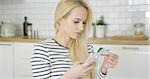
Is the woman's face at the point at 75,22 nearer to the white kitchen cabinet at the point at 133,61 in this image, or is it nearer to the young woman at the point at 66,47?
the young woman at the point at 66,47

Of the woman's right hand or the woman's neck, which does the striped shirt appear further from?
the woman's right hand

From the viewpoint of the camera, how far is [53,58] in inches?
57.3

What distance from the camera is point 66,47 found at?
153cm

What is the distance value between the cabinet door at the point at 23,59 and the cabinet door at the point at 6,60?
0.24 feet

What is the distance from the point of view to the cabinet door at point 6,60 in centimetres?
356

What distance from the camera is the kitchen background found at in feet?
11.5

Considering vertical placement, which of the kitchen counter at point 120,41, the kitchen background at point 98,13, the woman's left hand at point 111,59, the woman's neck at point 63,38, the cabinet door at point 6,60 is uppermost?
the kitchen background at point 98,13

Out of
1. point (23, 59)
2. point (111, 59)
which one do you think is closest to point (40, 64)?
point (111, 59)

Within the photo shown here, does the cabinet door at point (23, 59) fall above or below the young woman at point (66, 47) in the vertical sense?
below

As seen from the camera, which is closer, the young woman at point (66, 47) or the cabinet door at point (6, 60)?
the young woman at point (66, 47)

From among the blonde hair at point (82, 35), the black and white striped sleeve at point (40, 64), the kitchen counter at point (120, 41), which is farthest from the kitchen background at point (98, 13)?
the black and white striped sleeve at point (40, 64)

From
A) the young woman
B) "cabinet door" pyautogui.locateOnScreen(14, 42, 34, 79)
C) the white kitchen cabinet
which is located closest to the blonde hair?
the young woman

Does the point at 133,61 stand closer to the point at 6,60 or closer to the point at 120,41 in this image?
the point at 120,41

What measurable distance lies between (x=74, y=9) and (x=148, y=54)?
73.0 inches
